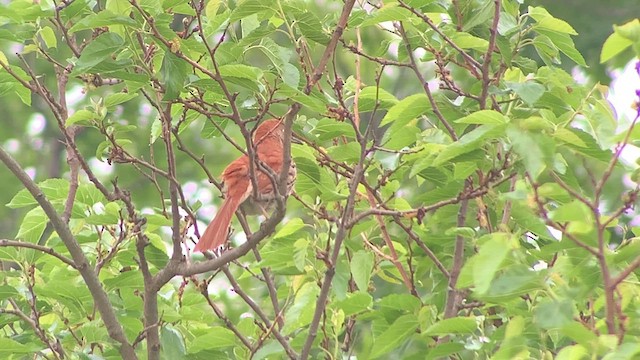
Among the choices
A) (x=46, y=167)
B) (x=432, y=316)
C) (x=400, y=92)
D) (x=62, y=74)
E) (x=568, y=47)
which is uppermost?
(x=46, y=167)

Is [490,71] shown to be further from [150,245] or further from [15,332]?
[15,332]

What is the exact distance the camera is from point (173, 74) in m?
3.22

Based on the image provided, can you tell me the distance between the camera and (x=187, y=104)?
3490 mm

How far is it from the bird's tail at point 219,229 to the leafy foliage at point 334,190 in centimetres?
25

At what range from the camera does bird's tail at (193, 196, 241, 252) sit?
14.8ft

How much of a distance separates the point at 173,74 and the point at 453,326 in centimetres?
107

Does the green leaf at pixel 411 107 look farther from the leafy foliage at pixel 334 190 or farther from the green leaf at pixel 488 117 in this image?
the green leaf at pixel 488 117

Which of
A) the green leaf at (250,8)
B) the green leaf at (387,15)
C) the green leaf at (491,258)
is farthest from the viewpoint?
the green leaf at (387,15)

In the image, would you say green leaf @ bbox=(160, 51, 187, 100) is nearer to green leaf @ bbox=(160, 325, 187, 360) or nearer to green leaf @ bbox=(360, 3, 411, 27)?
green leaf @ bbox=(360, 3, 411, 27)

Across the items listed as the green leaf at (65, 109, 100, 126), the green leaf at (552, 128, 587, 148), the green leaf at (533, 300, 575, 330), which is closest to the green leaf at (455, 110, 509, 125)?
the green leaf at (552, 128, 587, 148)

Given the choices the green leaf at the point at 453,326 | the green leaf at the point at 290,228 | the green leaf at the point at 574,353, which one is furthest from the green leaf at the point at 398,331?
the green leaf at the point at 574,353

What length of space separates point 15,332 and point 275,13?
190 centimetres

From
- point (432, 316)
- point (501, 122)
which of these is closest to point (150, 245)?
point (432, 316)

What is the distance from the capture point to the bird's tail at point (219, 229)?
451 centimetres
